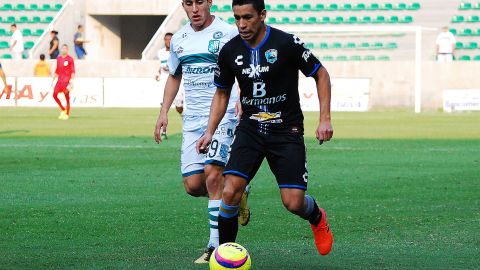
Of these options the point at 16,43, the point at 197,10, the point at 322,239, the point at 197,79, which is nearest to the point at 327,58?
the point at 16,43

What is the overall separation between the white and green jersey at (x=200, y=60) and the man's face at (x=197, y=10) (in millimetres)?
111

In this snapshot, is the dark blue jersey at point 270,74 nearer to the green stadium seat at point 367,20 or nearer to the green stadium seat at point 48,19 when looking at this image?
the green stadium seat at point 367,20

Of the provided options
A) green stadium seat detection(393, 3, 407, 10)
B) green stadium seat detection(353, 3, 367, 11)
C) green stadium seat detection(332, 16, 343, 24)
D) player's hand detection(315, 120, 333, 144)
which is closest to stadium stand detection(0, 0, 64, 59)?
green stadium seat detection(332, 16, 343, 24)

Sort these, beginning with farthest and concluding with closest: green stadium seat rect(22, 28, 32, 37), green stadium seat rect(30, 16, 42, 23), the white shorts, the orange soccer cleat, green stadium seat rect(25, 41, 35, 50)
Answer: green stadium seat rect(30, 16, 42, 23)
green stadium seat rect(22, 28, 32, 37)
green stadium seat rect(25, 41, 35, 50)
the white shorts
the orange soccer cleat

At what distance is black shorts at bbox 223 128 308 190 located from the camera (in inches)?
319

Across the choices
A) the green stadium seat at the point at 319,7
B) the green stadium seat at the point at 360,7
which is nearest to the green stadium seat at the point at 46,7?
the green stadium seat at the point at 319,7

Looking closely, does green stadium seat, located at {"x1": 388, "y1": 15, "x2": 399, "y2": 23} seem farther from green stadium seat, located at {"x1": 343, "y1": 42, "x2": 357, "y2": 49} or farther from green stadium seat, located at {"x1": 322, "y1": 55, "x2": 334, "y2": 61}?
green stadium seat, located at {"x1": 322, "y1": 55, "x2": 334, "y2": 61}

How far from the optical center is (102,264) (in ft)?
27.1

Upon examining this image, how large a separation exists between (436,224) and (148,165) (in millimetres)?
7630

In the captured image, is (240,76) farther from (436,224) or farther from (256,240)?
(436,224)

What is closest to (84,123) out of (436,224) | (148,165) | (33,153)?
(33,153)

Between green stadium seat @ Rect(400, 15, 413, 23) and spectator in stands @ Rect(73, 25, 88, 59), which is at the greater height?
green stadium seat @ Rect(400, 15, 413, 23)

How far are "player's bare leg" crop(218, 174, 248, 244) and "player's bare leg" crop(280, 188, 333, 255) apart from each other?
0.32 m

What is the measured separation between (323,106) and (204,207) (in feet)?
14.4
